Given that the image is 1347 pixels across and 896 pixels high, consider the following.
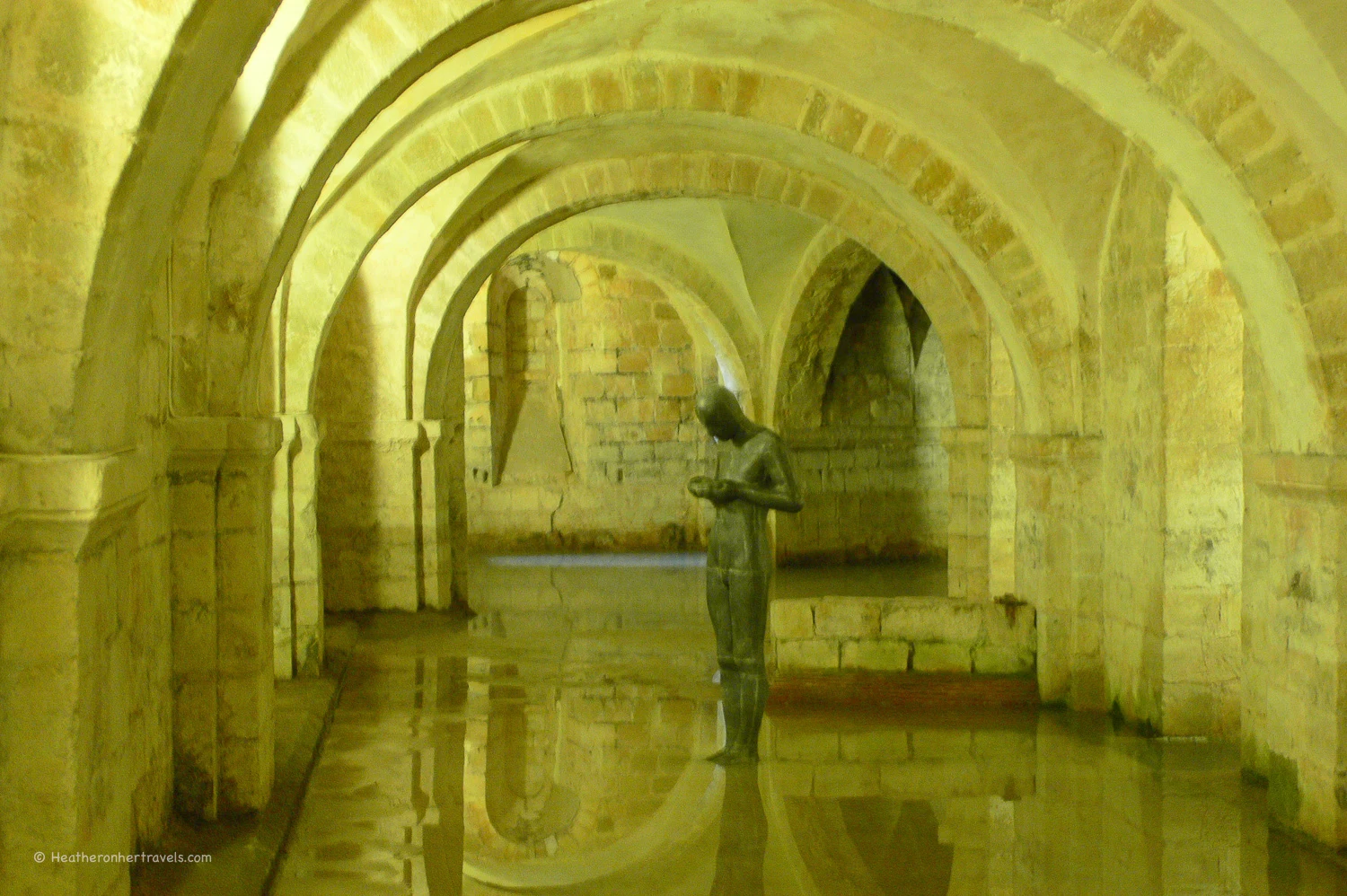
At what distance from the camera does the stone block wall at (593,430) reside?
1531 centimetres

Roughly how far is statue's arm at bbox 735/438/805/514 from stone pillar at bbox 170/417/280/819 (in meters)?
1.96

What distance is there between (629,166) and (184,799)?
18.9 ft

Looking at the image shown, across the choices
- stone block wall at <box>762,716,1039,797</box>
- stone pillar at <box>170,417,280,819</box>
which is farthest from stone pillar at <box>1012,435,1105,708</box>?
stone pillar at <box>170,417,280,819</box>

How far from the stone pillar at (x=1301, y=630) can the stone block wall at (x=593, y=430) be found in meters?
10.5

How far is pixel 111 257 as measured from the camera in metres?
2.69

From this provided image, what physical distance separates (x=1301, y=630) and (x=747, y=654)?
216 centimetres

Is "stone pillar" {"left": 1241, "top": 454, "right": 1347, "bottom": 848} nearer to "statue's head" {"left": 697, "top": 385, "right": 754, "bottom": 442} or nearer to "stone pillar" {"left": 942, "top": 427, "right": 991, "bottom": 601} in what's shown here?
"statue's head" {"left": 697, "top": 385, "right": 754, "bottom": 442}

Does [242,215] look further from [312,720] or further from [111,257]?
[312,720]

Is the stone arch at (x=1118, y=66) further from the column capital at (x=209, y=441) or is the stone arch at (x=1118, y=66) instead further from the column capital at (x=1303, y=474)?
the column capital at (x=209, y=441)

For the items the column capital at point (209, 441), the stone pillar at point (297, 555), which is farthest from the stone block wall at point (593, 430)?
the column capital at point (209, 441)

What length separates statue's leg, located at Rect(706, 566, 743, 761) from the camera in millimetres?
5746

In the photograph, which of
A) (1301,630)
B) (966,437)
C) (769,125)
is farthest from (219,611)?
(966,437)

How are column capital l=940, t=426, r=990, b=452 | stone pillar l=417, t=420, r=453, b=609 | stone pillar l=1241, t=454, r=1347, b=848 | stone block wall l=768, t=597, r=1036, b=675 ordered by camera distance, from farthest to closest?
stone pillar l=417, t=420, r=453, b=609 < column capital l=940, t=426, r=990, b=452 < stone block wall l=768, t=597, r=1036, b=675 < stone pillar l=1241, t=454, r=1347, b=848

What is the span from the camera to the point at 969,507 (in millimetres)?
9133
